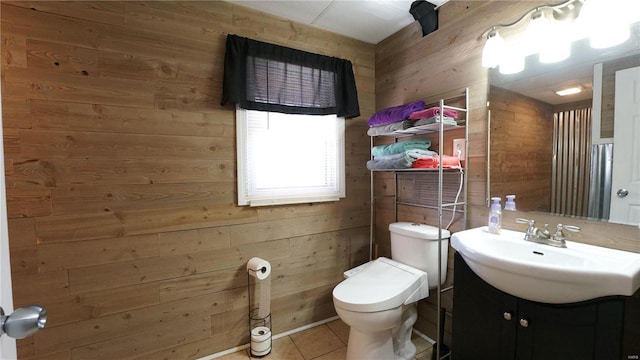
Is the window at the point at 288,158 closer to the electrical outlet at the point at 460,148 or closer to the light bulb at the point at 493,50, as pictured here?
the electrical outlet at the point at 460,148

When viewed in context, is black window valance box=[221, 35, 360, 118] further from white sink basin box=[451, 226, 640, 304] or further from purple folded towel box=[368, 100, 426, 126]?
white sink basin box=[451, 226, 640, 304]

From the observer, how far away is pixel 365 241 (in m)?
2.45

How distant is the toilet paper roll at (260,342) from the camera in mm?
1853

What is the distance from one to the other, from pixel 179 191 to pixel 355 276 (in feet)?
4.01

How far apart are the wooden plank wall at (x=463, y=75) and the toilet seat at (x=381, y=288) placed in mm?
321

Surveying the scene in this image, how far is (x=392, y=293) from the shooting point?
1.58 meters

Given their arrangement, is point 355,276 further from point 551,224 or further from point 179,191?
point 179,191

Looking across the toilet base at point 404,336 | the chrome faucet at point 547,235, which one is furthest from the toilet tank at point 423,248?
the chrome faucet at point 547,235

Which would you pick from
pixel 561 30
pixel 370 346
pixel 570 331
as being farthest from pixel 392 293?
pixel 561 30

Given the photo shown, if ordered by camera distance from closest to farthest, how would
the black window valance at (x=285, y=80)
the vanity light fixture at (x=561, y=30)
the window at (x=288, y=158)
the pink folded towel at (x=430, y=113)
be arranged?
1. the vanity light fixture at (x=561, y=30)
2. the pink folded towel at (x=430, y=113)
3. the black window valance at (x=285, y=80)
4. the window at (x=288, y=158)

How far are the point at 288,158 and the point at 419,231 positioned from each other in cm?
103

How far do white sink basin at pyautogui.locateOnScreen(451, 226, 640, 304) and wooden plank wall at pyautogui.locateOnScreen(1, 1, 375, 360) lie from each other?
4.20ft

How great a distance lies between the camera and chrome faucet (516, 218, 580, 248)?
128cm

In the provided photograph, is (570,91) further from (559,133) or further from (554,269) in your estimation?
(554,269)
